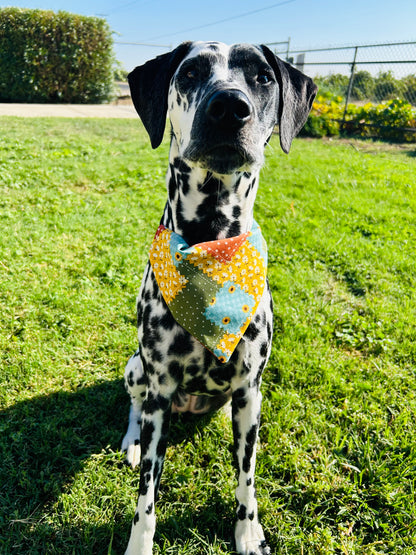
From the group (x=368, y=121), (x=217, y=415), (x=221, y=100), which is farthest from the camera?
(x=368, y=121)

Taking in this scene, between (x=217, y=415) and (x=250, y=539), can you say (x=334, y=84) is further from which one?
(x=250, y=539)

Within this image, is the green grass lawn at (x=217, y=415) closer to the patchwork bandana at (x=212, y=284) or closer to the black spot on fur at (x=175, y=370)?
the black spot on fur at (x=175, y=370)

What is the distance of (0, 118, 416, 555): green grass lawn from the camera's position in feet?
7.34

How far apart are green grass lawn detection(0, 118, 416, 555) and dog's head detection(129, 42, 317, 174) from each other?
1.75 metres

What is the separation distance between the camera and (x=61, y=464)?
2.49m

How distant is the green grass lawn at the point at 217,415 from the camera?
2238 millimetres

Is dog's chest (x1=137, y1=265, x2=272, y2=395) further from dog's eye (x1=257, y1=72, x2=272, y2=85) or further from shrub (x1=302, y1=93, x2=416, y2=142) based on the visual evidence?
shrub (x1=302, y1=93, x2=416, y2=142)

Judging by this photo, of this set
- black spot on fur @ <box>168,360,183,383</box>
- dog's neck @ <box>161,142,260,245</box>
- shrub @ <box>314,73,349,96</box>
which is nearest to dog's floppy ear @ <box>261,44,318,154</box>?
dog's neck @ <box>161,142,260,245</box>

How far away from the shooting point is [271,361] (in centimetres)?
336

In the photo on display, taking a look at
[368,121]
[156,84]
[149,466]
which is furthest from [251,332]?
[368,121]

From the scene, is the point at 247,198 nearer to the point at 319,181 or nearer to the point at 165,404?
the point at 165,404

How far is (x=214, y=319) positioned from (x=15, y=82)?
16100 mm

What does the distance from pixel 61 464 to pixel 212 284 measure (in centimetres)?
142

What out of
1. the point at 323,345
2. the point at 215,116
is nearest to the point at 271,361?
the point at 323,345
